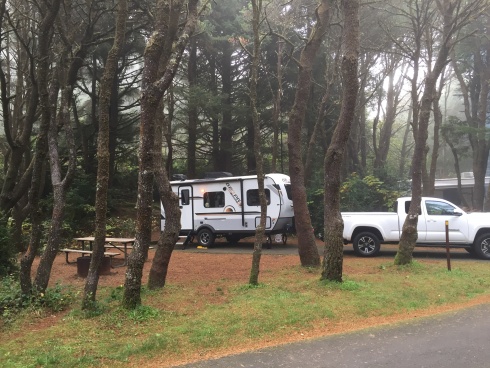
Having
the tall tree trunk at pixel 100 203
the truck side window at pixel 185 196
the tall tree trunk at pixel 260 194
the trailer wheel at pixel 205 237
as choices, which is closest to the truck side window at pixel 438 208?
the tall tree trunk at pixel 260 194

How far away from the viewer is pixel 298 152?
446 inches

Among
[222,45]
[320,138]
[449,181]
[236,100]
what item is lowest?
[449,181]

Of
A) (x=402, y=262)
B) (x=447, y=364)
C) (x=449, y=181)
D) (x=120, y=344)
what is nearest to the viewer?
(x=447, y=364)

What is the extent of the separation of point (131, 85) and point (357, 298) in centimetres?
1978

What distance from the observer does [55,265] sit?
42.8ft

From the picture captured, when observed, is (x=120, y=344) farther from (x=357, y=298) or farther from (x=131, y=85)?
(x=131, y=85)

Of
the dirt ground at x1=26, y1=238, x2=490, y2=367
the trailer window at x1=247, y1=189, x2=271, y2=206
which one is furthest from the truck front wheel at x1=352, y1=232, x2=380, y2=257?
the trailer window at x1=247, y1=189, x2=271, y2=206

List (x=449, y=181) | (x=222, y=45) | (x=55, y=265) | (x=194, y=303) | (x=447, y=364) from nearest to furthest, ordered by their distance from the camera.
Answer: (x=447, y=364)
(x=194, y=303)
(x=55, y=265)
(x=222, y=45)
(x=449, y=181)

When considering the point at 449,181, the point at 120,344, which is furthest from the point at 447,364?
the point at 449,181

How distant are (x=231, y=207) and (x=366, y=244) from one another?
17.9 ft

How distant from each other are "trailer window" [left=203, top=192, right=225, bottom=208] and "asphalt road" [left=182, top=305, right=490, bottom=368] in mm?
11431

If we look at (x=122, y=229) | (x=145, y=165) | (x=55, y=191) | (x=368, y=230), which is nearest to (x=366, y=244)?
(x=368, y=230)

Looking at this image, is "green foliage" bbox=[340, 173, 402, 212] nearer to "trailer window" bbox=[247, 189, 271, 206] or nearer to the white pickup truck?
"trailer window" bbox=[247, 189, 271, 206]

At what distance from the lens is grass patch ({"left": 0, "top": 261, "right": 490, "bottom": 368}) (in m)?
5.60
